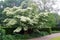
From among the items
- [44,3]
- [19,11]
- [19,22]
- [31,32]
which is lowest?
[31,32]

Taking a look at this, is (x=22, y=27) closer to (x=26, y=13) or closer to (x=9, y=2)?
(x=26, y=13)

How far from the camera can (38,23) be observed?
18469 mm

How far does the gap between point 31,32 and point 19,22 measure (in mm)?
2729

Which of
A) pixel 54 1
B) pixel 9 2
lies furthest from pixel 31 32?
pixel 54 1

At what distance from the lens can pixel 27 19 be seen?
16.8 metres

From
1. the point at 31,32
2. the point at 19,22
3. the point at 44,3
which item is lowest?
the point at 31,32

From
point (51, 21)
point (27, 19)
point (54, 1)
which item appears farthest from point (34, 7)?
point (54, 1)

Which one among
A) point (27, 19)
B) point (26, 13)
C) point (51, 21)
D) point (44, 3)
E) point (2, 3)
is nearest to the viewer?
point (27, 19)

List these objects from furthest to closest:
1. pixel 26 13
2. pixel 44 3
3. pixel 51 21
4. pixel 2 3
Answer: pixel 44 3 < pixel 2 3 < pixel 51 21 < pixel 26 13

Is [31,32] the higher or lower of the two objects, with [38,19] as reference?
lower

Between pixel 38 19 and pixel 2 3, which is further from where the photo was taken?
pixel 2 3

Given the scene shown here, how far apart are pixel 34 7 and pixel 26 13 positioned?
1.63 m

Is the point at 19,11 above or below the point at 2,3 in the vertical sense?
below

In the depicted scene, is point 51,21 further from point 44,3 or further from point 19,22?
point 19,22
